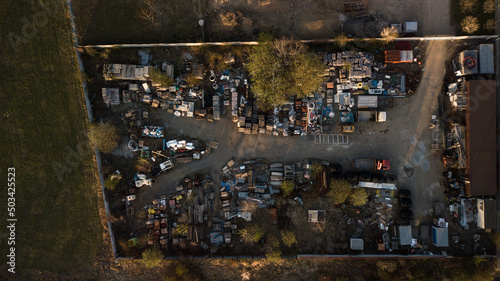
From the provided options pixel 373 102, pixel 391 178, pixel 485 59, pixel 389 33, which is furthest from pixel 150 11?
pixel 485 59

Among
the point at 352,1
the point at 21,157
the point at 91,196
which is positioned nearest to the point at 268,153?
the point at 352,1

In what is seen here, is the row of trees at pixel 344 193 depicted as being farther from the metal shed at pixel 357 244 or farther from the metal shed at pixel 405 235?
the metal shed at pixel 405 235

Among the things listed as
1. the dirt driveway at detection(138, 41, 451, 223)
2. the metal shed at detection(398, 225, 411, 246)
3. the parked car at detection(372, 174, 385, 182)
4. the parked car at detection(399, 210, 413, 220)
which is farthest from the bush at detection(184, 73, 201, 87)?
the metal shed at detection(398, 225, 411, 246)

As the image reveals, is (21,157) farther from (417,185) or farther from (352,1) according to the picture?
(417,185)

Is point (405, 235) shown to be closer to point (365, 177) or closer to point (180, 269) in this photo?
point (365, 177)

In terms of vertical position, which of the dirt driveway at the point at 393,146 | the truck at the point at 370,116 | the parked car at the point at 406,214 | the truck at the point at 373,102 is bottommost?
the parked car at the point at 406,214

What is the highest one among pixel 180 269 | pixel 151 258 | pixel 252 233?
pixel 252 233

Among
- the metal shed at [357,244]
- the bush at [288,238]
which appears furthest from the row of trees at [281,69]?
the metal shed at [357,244]
